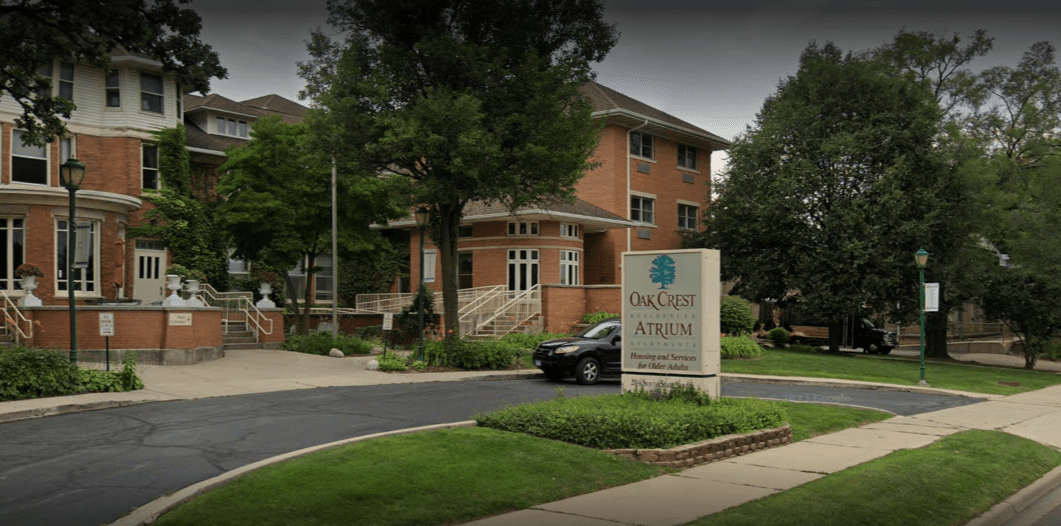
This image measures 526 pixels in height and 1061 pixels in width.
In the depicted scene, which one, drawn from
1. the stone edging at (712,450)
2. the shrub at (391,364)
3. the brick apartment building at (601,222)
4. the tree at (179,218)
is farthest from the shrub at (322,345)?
the stone edging at (712,450)

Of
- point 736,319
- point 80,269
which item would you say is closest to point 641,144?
point 736,319

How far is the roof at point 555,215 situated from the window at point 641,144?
353cm

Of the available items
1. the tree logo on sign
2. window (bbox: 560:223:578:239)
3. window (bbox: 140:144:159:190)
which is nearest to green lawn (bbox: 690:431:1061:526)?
the tree logo on sign

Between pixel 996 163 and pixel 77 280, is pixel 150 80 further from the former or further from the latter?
pixel 996 163

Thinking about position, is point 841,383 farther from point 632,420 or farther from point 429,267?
point 429,267

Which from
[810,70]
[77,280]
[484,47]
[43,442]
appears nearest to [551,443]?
[43,442]

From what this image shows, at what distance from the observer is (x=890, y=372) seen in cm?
2600

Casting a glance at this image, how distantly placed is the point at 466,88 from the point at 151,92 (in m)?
15.7

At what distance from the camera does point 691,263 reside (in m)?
12.2

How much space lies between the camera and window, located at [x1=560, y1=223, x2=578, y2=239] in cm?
3494

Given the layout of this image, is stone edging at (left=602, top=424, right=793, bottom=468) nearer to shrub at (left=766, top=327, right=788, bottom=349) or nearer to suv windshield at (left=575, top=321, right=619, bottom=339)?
suv windshield at (left=575, top=321, right=619, bottom=339)

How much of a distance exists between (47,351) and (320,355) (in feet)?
38.1

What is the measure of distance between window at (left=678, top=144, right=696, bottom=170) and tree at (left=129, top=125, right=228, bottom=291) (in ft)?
73.4

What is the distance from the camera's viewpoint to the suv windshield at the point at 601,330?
20953 mm
